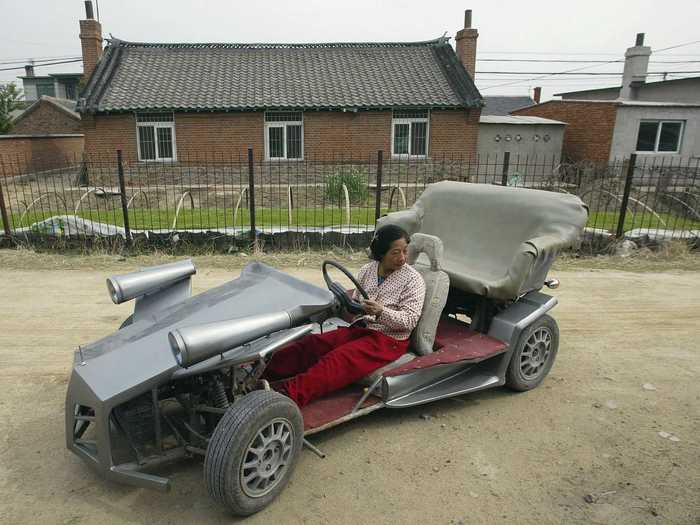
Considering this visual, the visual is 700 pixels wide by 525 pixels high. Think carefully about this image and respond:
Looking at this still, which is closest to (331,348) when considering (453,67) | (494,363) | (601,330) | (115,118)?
(494,363)

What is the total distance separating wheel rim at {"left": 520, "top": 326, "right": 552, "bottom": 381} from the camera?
4.02 m

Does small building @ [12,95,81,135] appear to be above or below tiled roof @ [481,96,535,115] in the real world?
below

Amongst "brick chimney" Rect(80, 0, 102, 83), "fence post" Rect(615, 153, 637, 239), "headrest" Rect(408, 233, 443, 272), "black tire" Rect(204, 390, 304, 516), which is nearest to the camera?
"black tire" Rect(204, 390, 304, 516)

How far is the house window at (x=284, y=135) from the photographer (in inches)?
771

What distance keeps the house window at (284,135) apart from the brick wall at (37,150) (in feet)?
25.8

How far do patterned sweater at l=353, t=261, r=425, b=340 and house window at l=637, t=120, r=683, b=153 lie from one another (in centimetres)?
2064

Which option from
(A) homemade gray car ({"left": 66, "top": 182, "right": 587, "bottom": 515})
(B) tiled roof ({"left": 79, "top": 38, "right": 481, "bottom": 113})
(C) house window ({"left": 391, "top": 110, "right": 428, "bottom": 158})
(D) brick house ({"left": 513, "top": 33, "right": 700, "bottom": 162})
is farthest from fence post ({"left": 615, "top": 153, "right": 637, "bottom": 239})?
(D) brick house ({"left": 513, "top": 33, "right": 700, "bottom": 162})

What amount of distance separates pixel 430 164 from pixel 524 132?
4497mm

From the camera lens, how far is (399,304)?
3.48 m

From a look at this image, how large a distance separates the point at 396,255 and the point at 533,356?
1550 millimetres

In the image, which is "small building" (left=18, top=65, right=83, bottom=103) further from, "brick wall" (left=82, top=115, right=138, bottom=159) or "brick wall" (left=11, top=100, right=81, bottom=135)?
"brick wall" (left=82, top=115, right=138, bottom=159)

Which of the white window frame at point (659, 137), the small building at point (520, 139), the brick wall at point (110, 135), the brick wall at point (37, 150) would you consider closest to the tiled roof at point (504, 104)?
the small building at point (520, 139)

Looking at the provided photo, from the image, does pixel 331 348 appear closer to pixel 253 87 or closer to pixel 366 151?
pixel 366 151

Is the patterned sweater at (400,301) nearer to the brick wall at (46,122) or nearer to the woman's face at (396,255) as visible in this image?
the woman's face at (396,255)
